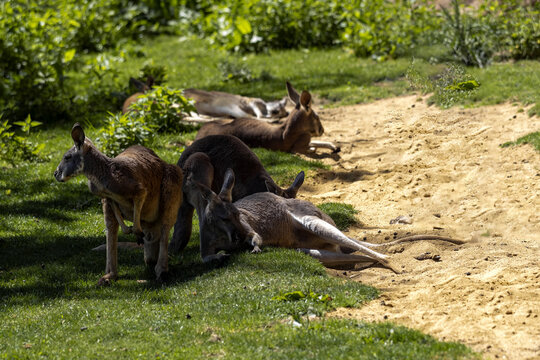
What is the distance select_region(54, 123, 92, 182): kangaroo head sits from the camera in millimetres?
6949

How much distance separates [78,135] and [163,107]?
685 cm

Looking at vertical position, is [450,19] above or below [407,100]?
above

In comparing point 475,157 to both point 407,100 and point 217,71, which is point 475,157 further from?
point 217,71

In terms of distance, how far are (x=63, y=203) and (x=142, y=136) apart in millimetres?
2131

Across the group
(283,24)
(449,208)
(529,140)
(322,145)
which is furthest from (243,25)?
(449,208)

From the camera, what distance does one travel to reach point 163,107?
45.0ft

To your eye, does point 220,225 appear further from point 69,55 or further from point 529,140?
point 69,55

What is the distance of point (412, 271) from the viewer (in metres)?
7.86

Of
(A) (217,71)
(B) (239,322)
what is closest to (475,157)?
(B) (239,322)

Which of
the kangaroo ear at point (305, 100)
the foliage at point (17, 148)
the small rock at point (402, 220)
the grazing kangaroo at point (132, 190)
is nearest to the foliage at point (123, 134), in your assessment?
the foliage at point (17, 148)

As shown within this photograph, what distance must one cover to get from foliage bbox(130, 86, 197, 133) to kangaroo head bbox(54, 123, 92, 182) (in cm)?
628

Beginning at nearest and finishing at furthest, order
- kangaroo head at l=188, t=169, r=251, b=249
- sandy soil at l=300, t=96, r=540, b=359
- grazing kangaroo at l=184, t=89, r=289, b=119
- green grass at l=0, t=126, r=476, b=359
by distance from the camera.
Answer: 1. green grass at l=0, t=126, r=476, b=359
2. sandy soil at l=300, t=96, r=540, b=359
3. kangaroo head at l=188, t=169, r=251, b=249
4. grazing kangaroo at l=184, t=89, r=289, b=119

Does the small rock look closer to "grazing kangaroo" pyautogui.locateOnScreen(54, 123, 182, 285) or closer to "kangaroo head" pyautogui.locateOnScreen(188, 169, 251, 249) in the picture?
"kangaroo head" pyautogui.locateOnScreen(188, 169, 251, 249)

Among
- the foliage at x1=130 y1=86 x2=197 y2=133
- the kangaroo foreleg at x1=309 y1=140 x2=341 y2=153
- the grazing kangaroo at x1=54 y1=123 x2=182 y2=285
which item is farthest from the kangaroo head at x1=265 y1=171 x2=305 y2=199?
the foliage at x1=130 y1=86 x2=197 y2=133
